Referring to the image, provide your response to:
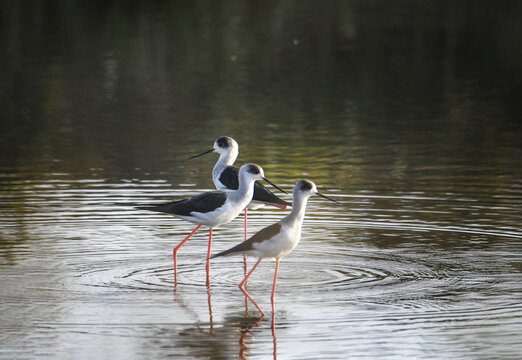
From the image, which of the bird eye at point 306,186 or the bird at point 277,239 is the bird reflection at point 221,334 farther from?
the bird eye at point 306,186

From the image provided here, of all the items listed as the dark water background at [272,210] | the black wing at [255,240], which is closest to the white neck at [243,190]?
the dark water background at [272,210]

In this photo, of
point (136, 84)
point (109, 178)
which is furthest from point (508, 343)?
point (136, 84)

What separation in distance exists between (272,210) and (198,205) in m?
3.64

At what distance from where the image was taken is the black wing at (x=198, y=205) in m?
11.6

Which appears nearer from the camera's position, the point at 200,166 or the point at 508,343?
the point at 508,343

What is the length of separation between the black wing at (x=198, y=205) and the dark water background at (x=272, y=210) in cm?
61

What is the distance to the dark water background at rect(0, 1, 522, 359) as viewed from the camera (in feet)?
30.0

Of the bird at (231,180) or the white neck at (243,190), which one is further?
the bird at (231,180)

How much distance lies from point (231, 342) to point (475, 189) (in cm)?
843

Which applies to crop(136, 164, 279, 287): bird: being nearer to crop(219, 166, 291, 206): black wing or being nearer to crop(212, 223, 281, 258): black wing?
crop(219, 166, 291, 206): black wing

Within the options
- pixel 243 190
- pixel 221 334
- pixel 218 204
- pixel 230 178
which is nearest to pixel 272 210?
pixel 230 178

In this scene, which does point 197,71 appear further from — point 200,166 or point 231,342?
point 231,342

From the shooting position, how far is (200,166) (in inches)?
773

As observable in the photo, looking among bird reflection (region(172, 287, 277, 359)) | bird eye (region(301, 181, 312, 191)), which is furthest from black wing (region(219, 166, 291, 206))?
bird reflection (region(172, 287, 277, 359))
